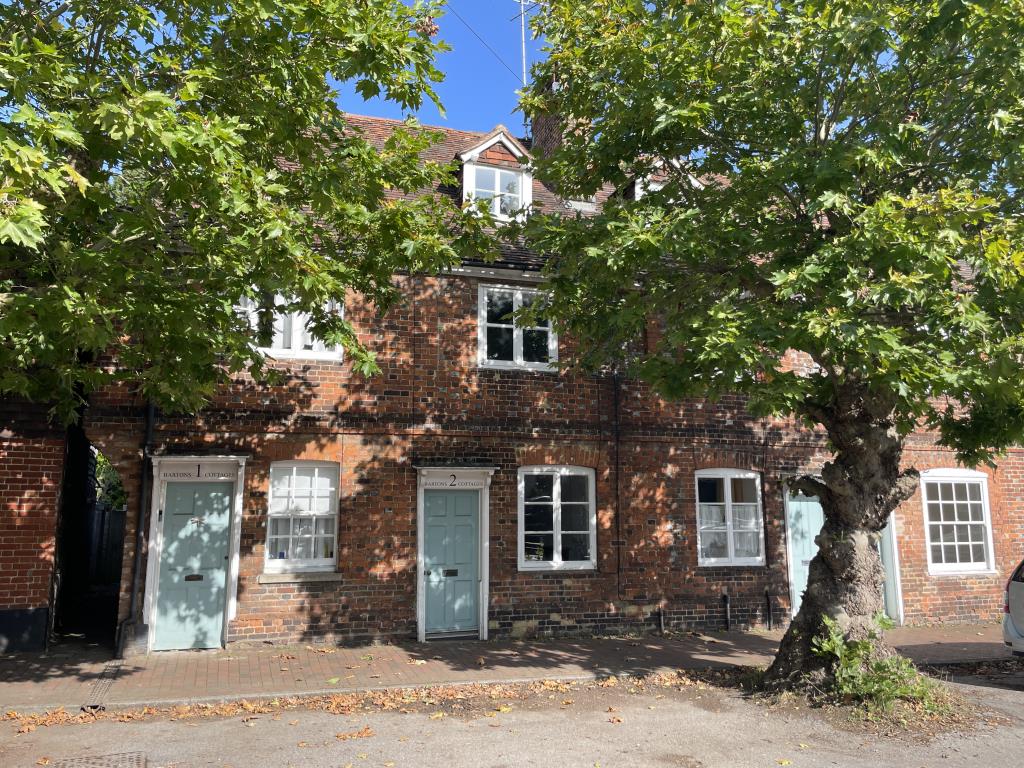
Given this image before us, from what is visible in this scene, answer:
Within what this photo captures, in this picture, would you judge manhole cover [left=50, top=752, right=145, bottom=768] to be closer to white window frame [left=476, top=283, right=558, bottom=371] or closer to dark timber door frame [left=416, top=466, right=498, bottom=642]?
dark timber door frame [left=416, top=466, right=498, bottom=642]

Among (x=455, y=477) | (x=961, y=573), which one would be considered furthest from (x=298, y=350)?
(x=961, y=573)

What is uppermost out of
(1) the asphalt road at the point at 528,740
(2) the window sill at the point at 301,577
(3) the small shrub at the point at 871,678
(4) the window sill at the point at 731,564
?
(4) the window sill at the point at 731,564

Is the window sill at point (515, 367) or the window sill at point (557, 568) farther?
the window sill at point (515, 367)

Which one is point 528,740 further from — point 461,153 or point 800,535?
point 461,153

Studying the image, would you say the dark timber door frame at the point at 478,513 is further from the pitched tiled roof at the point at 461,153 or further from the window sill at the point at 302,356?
the pitched tiled roof at the point at 461,153

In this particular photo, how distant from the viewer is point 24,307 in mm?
6004

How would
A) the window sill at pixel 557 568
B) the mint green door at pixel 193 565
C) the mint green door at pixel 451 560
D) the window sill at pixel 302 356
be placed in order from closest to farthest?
the mint green door at pixel 193 565 < the window sill at pixel 302 356 < the mint green door at pixel 451 560 < the window sill at pixel 557 568

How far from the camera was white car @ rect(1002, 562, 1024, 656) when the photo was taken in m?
9.44

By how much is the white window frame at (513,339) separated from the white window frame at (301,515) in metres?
2.92

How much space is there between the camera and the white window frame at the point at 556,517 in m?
11.8

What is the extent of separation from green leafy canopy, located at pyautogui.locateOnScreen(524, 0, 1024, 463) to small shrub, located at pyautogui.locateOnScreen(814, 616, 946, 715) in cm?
241

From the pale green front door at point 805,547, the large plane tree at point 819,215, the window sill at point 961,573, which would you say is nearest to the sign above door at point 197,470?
the large plane tree at point 819,215

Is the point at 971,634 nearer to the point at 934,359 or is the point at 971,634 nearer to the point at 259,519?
the point at 934,359

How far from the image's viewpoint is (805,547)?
13.5 metres
